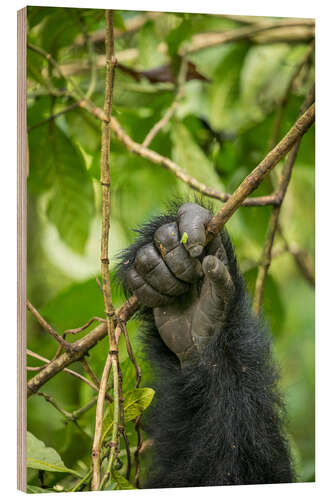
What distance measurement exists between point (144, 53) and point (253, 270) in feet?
1.94

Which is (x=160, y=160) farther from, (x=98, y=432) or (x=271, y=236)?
(x=98, y=432)

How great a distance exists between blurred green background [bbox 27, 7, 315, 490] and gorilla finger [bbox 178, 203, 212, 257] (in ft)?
0.90

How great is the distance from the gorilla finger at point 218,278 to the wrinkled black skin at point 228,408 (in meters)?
0.06

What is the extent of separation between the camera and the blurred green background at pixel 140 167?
62.1 inches

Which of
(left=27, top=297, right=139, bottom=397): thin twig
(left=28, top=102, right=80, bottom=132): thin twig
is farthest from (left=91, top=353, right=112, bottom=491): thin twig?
(left=28, top=102, right=80, bottom=132): thin twig

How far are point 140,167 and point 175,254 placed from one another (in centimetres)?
73

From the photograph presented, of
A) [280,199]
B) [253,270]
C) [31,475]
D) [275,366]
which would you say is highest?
[280,199]

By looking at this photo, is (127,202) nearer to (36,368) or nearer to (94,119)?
(94,119)

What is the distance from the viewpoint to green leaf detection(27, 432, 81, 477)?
4.29 feet

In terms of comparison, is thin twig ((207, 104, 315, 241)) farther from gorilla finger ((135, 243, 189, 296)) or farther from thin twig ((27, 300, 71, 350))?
thin twig ((27, 300, 71, 350))

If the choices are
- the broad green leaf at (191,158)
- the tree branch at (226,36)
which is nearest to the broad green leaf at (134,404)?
the broad green leaf at (191,158)

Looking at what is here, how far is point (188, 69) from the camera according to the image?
1.94 m
